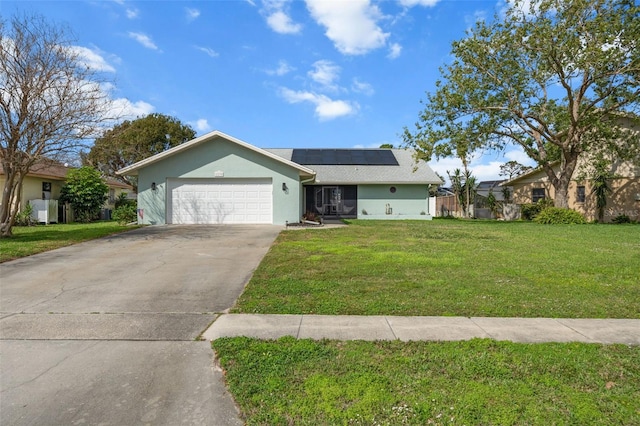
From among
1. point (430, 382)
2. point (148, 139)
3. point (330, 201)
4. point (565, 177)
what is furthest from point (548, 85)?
point (148, 139)

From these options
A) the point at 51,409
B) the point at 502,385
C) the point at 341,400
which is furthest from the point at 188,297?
the point at 502,385

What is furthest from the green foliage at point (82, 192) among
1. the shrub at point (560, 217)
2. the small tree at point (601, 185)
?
the small tree at point (601, 185)

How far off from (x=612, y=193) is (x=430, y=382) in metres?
26.7

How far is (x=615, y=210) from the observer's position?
23266mm

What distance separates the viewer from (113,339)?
416 cm

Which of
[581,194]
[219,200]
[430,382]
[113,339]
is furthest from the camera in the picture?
[581,194]

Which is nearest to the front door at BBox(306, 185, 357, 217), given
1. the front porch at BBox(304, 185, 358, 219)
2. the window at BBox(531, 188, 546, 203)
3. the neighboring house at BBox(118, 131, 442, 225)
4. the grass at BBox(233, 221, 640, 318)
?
the front porch at BBox(304, 185, 358, 219)

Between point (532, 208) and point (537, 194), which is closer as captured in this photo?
point (532, 208)

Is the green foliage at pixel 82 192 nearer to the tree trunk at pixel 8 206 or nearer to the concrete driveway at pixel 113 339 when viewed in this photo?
the tree trunk at pixel 8 206

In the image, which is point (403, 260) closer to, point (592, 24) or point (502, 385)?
point (502, 385)

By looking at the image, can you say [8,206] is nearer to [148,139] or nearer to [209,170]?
[209,170]

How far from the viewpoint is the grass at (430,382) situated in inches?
104

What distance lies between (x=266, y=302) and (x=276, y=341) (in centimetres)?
148

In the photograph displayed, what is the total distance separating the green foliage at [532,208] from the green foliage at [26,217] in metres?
28.8
